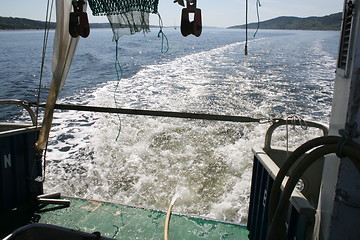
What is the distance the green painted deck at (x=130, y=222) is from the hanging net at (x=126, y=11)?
1.86 meters

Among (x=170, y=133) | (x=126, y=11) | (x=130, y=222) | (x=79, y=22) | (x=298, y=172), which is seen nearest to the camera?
(x=298, y=172)

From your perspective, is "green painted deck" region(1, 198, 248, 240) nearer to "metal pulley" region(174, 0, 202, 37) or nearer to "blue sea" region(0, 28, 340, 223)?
"blue sea" region(0, 28, 340, 223)

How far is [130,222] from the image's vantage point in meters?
3.20

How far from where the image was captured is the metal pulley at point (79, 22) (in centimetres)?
220

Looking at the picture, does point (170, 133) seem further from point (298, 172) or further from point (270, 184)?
point (298, 172)

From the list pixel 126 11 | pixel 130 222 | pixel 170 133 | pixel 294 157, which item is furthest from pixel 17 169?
pixel 170 133

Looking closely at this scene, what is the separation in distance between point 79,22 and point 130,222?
199 cm

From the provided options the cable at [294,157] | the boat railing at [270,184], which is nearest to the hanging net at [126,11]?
the boat railing at [270,184]

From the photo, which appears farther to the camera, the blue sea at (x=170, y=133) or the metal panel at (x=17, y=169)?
the blue sea at (x=170, y=133)

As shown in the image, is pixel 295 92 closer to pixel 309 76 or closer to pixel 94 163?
pixel 309 76

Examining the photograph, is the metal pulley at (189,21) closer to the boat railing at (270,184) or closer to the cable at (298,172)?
the boat railing at (270,184)

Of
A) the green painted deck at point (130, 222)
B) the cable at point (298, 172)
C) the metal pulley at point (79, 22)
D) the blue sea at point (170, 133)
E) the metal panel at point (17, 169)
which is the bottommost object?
the blue sea at point (170, 133)

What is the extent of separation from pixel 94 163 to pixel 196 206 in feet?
8.24

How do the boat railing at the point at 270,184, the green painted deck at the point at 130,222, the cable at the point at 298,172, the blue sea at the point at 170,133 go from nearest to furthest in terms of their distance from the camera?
1. the cable at the point at 298,172
2. the boat railing at the point at 270,184
3. the green painted deck at the point at 130,222
4. the blue sea at the point at 170,133
